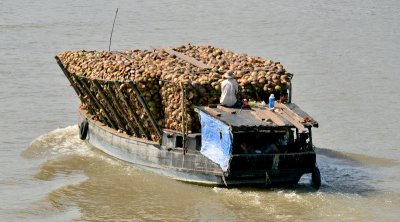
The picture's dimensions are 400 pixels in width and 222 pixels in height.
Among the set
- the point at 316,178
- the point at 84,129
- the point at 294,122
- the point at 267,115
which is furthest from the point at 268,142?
the point at 84,129

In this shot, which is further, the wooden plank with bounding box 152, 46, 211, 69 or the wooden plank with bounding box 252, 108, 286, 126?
the wooden plank with bounding box 152, 46, 211, 69

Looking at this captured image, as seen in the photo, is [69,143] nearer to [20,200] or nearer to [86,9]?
[20,200]

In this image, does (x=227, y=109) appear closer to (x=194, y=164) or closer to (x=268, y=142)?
(x=268, y=142)

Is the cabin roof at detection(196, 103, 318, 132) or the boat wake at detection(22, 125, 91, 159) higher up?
the cabin roof at detection(196, 103, 318, 132)

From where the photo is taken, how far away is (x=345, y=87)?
26156 millimetres

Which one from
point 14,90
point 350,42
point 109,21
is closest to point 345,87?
point 350,42

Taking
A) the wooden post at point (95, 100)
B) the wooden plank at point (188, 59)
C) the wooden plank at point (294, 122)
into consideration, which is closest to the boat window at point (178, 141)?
the wooden plank at point (188, 59)

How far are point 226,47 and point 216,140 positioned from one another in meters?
16.7

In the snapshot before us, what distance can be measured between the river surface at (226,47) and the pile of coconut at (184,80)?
151cm

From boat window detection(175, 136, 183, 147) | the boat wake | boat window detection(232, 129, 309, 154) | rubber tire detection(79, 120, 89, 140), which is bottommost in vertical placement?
the boat wake

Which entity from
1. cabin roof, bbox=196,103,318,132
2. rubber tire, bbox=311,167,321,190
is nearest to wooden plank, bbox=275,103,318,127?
cabin roof, bbox=196,103,318,132

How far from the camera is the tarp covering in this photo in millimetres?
15758

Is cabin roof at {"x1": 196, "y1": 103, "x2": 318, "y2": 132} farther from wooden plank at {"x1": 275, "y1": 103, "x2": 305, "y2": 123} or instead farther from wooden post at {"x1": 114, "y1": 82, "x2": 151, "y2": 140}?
wooden post at {"x1": 114, "y1": 82, "x2": 151, "y2": 140}

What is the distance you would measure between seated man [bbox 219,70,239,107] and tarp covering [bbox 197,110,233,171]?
0.54 meters
